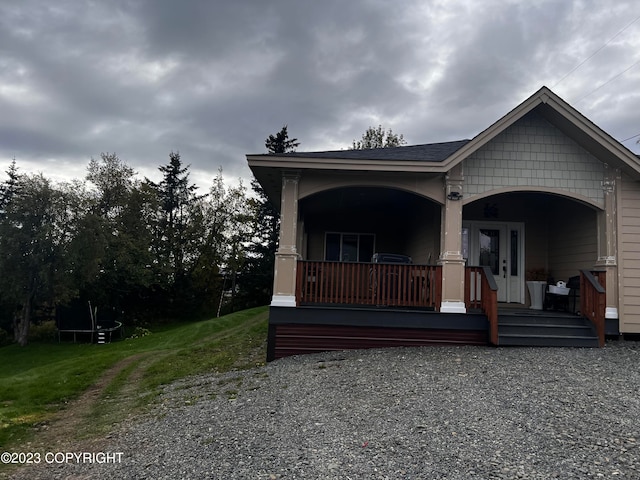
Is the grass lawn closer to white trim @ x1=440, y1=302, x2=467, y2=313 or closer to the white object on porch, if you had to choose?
white trim @ x1=440, y1=302, x2=467, y2=313

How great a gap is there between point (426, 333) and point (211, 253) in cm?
1858

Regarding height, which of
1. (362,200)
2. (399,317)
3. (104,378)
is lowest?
(104,378)

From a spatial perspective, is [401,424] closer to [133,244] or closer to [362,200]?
[362,200]

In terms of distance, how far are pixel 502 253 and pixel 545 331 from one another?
2453 millimetres

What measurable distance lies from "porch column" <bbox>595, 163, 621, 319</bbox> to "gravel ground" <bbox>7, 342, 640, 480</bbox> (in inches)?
59.5

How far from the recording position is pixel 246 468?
135 inches

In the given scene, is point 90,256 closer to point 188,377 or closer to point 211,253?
point 211,253

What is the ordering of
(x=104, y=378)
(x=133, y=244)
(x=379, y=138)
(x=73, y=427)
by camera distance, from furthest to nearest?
(x=379, y=138), (x=133, y=244), (x=104, y=378), (x=73, y=427)

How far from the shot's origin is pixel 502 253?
9523 millimetres

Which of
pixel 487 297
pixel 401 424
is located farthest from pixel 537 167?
pixel 401 424

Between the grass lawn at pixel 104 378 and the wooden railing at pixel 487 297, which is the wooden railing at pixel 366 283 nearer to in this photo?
the wooden railing at pixel 487 297

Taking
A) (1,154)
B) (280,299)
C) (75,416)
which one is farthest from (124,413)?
(1,154)

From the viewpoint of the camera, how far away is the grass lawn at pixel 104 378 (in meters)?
5.78

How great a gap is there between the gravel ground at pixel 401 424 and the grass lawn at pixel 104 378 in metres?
1.13
